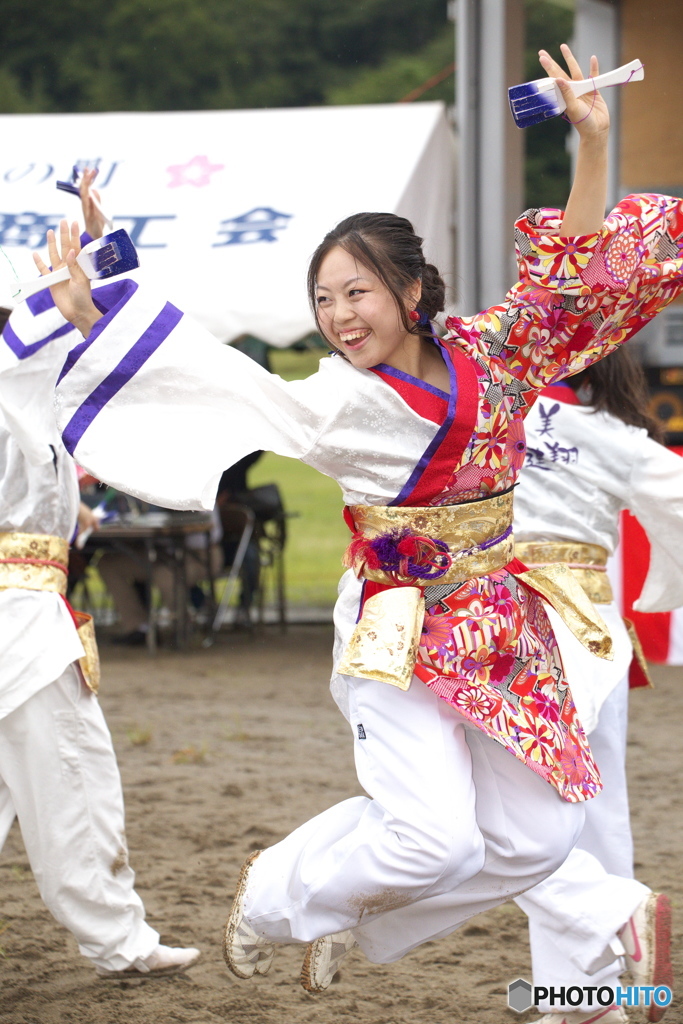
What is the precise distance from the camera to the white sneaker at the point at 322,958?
2.37 meters

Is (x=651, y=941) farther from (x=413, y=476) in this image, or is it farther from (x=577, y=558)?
(x=413, y=476)

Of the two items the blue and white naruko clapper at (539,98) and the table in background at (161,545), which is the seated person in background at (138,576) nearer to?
the table in background at (161,545)

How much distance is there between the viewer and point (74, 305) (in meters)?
2.23

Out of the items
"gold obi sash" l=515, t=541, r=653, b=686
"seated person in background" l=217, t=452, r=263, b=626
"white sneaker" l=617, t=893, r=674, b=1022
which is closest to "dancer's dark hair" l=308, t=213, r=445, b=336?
"gold obi sash" l=515, t=541, r=653, b=686

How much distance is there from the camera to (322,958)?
238 centimetres

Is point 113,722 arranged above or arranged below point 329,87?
below

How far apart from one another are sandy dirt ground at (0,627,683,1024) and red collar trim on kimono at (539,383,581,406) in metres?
1.37

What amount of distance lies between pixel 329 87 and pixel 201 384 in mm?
33799

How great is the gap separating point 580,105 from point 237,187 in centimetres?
472

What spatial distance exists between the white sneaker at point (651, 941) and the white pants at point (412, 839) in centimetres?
31

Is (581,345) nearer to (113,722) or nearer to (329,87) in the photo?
(113,722)

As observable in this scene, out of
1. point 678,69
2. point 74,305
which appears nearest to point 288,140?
point 678,69

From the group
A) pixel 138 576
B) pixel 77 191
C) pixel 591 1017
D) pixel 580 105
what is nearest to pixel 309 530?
pixel 138 576

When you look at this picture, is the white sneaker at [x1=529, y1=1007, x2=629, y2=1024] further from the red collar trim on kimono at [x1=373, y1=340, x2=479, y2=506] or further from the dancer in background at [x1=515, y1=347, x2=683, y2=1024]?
the red collar trim on kimono at [x1=373, y1=340, x2=479, y2=506]
